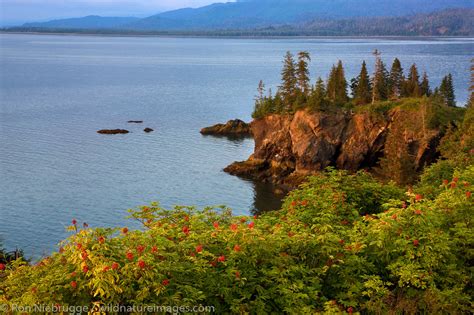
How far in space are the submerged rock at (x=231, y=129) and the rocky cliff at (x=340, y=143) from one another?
26530mm

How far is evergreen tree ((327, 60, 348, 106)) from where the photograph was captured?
8162cm

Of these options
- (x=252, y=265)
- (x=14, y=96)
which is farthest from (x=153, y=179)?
(x=14, y=96)

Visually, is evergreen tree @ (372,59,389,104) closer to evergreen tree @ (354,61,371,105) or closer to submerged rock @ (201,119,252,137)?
evergreen tree @ (354,61,371,105)

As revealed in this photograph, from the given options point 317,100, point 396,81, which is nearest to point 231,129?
point 396,81

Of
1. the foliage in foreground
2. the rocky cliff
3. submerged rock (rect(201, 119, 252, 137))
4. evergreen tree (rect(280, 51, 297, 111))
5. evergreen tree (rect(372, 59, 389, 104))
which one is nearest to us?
the foliage in foreground

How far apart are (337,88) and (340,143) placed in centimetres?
1418

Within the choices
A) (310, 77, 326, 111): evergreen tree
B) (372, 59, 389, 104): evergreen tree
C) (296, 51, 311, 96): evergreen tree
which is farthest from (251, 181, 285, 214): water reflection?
(372, 59, 389, 104): evergreen tree

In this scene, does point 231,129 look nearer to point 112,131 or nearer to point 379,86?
point 112,131

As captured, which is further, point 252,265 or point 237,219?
point 237,219

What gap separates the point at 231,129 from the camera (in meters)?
108

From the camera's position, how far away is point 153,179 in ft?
241

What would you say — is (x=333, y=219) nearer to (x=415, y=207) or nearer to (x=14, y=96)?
(x=415, y=207)

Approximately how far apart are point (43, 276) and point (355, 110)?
218ft

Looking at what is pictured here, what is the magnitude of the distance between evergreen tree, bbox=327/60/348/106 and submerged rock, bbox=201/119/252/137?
21.7 metres
